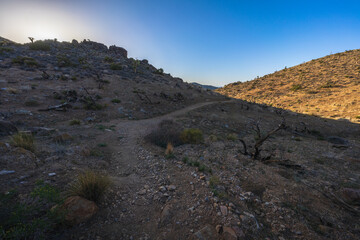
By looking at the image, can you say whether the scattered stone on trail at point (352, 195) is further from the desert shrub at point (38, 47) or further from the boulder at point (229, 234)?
the desert shrub at point (38, 47)

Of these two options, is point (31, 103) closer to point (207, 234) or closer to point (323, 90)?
point (207, 234)

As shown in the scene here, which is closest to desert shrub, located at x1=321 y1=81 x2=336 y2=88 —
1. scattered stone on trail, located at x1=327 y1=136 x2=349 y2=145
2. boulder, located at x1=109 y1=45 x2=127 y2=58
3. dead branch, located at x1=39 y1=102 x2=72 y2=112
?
scattered stone on trail, located at x1=327 y1=136 x2=349 y2=145

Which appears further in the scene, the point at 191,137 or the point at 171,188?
the point at 191,137

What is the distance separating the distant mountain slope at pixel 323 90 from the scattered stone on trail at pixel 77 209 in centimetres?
2780

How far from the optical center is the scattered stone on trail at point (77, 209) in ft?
9.37

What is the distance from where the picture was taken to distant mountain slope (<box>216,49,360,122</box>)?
22844mm

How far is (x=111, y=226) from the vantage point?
3.04 meters

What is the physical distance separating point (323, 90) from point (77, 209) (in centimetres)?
4448

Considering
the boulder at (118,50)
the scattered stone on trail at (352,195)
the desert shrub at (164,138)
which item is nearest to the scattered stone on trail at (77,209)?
the desert shrub at (164,138)

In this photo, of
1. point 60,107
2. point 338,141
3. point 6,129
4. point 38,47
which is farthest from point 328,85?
point 38,47

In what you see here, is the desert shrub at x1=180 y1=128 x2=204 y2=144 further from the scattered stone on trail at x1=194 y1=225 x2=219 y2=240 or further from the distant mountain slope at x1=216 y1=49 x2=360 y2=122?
the distant mountain slope at x1=216 y1=49 x2=360 y2=122

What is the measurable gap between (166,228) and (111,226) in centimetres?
117

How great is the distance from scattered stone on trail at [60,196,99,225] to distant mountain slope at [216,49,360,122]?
1094 inches

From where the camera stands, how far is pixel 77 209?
9.80ft
